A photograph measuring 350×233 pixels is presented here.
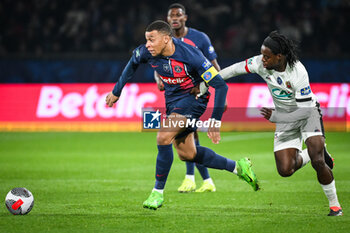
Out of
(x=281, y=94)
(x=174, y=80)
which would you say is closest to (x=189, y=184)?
(x=174, y=80)

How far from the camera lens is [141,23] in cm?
1855

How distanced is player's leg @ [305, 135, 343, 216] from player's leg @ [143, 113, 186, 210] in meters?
1.42

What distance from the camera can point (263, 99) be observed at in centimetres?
1518

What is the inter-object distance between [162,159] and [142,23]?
12393 millimetres

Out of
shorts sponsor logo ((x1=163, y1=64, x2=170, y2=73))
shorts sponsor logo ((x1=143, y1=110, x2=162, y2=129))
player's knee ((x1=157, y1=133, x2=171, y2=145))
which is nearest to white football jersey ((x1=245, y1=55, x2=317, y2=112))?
shorts sponsor logo ((x1=163, y1=64, x2=170, y2=73))

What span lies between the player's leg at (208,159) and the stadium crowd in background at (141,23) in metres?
11.0

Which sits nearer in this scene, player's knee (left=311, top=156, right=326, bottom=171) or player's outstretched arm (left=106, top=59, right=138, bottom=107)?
player's knee (left=311, top=156, right=326, bottom=171)

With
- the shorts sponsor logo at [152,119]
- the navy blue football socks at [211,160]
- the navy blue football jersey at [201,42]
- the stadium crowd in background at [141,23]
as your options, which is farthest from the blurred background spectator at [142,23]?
the navy blue football socks at [211,160]

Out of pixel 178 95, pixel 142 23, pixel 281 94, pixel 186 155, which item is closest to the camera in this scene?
pixel 281 94

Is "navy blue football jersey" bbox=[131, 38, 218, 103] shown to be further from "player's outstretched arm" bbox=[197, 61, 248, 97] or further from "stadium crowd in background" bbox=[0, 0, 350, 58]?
"stadium crowd in background" bbox=[0, 0, 350, 58]

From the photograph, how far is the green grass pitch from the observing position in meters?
5.67

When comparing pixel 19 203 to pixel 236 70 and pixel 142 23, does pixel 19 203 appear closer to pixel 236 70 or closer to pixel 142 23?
pixel 236 70

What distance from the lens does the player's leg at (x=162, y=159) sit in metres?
6.47

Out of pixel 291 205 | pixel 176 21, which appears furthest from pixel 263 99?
pixel 291 205
